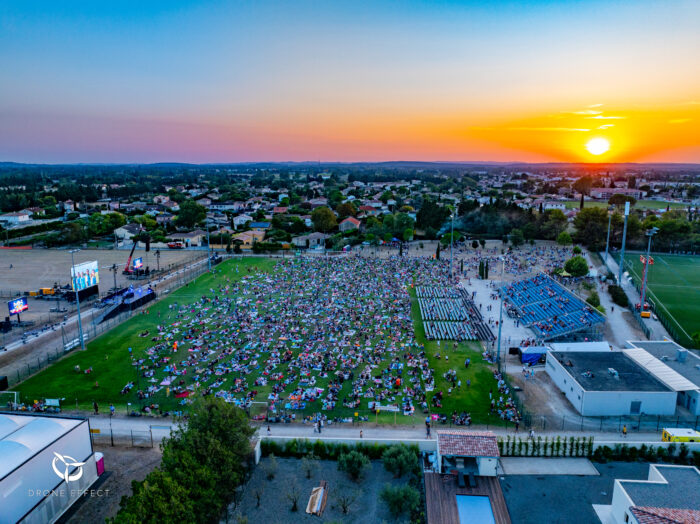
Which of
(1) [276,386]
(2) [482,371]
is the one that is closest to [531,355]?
(2) [482,371]

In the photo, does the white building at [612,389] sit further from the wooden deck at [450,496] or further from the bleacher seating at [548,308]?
the wooden deck at [450,496]

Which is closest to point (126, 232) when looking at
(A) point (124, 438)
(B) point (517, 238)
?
(A) point (124, 438)

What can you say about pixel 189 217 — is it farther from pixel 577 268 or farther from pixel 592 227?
pixel 592 227

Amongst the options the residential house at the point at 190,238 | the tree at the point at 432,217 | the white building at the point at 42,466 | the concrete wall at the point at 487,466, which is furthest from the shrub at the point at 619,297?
the residential house at the point at 190,238

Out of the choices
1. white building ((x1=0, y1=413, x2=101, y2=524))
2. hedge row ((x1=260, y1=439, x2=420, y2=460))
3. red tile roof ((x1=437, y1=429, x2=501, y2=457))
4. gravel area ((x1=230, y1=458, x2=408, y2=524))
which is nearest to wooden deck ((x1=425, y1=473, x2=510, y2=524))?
red tile roof ((x1=437, y1=429, x2=501, y2=457))

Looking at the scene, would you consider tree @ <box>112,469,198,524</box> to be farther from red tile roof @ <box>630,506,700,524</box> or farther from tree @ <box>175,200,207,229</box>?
tree @ <box>175,200,207,229</box>
